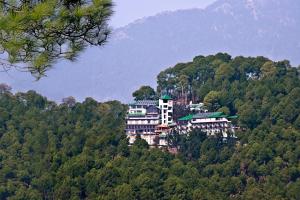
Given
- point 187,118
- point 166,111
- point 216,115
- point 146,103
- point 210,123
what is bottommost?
point 210,123

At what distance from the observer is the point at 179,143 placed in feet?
179

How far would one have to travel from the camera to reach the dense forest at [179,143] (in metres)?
42.1

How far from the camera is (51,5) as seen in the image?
8.00 meters

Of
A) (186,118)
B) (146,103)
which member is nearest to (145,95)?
(146,103)

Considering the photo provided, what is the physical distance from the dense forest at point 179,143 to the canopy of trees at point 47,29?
31377mm

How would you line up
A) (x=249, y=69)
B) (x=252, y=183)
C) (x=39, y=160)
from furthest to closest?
1. (x=249, y=69)
2. (x=39, y=160)
3. (x=252, y=183)

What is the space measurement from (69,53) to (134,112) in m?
50.9

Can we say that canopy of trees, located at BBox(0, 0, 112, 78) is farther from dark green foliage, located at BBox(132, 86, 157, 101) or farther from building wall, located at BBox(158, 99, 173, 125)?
dark green foliage, located at BBox(132, 86, 157, 101)

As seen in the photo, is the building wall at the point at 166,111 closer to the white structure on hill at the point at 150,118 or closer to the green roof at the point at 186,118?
the white structure on hill at the point at 150,118

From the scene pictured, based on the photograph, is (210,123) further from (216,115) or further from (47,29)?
(47,29)

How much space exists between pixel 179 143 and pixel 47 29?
152 feet

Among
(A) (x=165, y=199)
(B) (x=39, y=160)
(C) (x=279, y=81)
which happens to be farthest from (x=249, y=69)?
(A) (x=165, y=199)

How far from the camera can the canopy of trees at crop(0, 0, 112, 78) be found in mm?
7953

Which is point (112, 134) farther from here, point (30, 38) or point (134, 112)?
→ point (30, 38)
